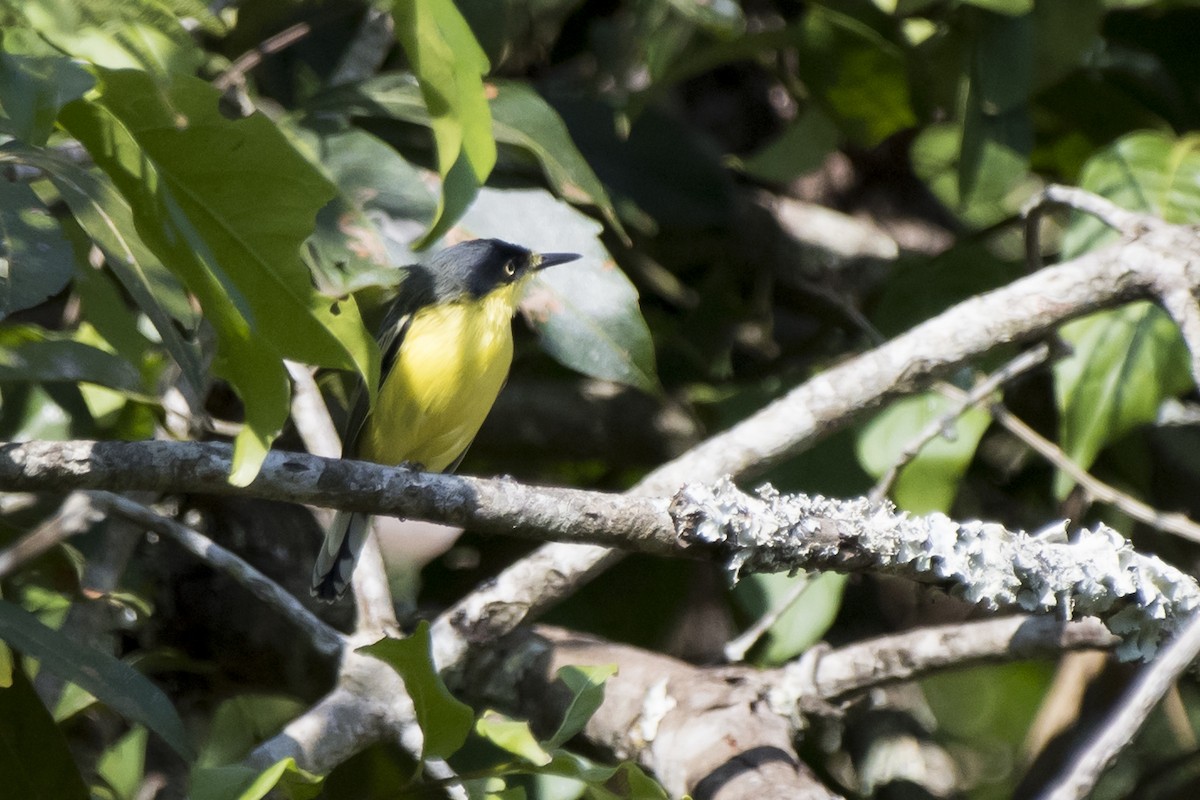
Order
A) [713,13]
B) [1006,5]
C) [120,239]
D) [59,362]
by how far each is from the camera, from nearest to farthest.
Result: [120,239]
[59,362]
[1006,5]
[713,13]

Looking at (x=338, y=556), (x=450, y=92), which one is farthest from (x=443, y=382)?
(x=450, y=92)

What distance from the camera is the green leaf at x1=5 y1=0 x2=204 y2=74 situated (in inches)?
82.9

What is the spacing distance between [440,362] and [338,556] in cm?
63

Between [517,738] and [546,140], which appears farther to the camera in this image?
[546,140]

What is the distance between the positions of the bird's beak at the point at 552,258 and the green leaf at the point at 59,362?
38.1 inches

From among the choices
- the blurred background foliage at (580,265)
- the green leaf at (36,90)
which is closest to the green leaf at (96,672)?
the blurred background foliage at (580,265)

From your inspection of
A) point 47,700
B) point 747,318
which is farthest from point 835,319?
point 47,700

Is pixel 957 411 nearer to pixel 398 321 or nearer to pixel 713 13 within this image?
pixel 713 13

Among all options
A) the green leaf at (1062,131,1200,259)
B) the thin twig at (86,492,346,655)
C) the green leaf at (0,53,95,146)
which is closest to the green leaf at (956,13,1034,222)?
the green leaf at (1062,131,1200,259)

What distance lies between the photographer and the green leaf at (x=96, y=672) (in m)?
2.04

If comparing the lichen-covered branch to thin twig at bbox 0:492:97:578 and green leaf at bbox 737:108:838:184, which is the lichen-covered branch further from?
green leaf at bbox 737:108:838:184

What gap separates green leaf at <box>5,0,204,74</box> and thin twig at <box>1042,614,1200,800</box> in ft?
5.47

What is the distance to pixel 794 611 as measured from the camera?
10.3 feet

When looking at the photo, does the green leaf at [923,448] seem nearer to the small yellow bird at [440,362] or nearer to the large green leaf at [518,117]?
the large green leaf at [518,117]
